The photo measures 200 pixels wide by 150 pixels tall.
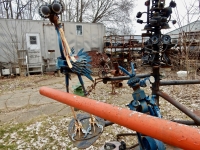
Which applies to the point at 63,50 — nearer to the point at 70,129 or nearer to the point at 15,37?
the point at 70,129

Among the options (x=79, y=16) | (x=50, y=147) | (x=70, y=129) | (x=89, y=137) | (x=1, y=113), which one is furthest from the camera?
(x=79, y=16)

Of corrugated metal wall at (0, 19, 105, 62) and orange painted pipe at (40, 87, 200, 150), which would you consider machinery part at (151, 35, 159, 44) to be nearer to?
orange painted pipe at (40, 87, 200, 150)

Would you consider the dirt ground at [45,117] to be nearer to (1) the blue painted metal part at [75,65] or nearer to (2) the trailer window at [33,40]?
(1) the blue painted metal part at [75,65]

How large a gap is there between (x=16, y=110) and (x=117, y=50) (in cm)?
792

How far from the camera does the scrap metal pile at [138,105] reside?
44cm

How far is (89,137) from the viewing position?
4.79ft

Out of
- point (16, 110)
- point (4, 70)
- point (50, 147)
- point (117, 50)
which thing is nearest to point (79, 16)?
point (117, 50)

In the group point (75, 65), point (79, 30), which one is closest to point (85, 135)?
point (75, 65)

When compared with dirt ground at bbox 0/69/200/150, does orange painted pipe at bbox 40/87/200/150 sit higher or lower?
higher

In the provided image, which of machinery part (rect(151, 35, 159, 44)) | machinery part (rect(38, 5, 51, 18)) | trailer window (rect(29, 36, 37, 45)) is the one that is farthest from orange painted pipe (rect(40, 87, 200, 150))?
trailer window (rect(29, 36, 37, 45))

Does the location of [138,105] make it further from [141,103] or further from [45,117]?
[45,117]

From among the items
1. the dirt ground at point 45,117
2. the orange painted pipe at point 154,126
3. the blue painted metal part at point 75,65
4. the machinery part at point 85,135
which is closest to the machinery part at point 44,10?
the blue painted metal part at point 75,65

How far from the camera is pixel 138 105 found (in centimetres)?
103

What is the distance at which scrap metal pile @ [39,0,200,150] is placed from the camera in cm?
44
